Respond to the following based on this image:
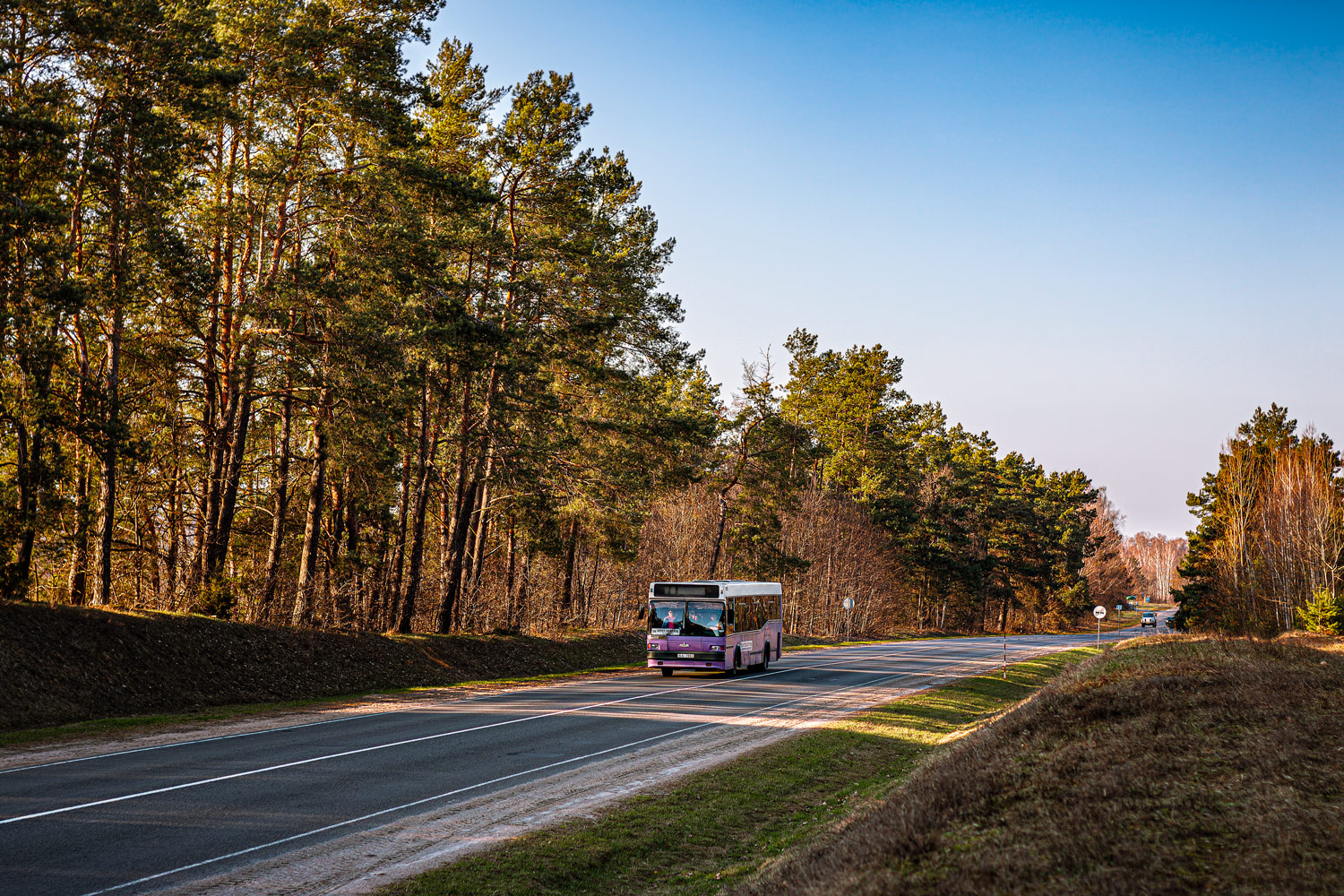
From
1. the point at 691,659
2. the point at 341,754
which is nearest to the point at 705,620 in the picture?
the point at 691,659

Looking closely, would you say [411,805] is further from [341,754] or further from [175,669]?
[175,669]

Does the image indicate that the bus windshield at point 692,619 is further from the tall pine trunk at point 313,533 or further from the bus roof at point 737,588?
the tall pine trunk at point 313,533

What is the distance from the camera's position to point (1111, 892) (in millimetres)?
4598

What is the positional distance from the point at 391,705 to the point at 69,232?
12318 millimetres

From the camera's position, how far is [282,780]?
1105cm

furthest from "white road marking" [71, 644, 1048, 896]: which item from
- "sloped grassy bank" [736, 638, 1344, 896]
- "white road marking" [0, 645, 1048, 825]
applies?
"sloped grassy bank" [736, 638, 1344, 896]

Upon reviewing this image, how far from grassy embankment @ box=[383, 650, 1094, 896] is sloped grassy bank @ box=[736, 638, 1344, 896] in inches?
50.6

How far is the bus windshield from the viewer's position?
27.0m

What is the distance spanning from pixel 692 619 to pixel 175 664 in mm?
14319

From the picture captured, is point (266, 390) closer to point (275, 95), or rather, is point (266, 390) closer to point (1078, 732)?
point (275, 95)

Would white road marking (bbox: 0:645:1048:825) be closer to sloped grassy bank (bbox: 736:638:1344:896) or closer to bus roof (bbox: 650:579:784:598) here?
bus roof (bbox: 650:579:784:598)

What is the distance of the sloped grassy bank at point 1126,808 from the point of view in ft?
16.0

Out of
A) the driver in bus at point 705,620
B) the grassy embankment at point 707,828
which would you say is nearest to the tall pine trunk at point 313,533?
the driver in bus at point 705,620

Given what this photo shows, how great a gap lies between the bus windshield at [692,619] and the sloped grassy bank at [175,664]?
201 inches
